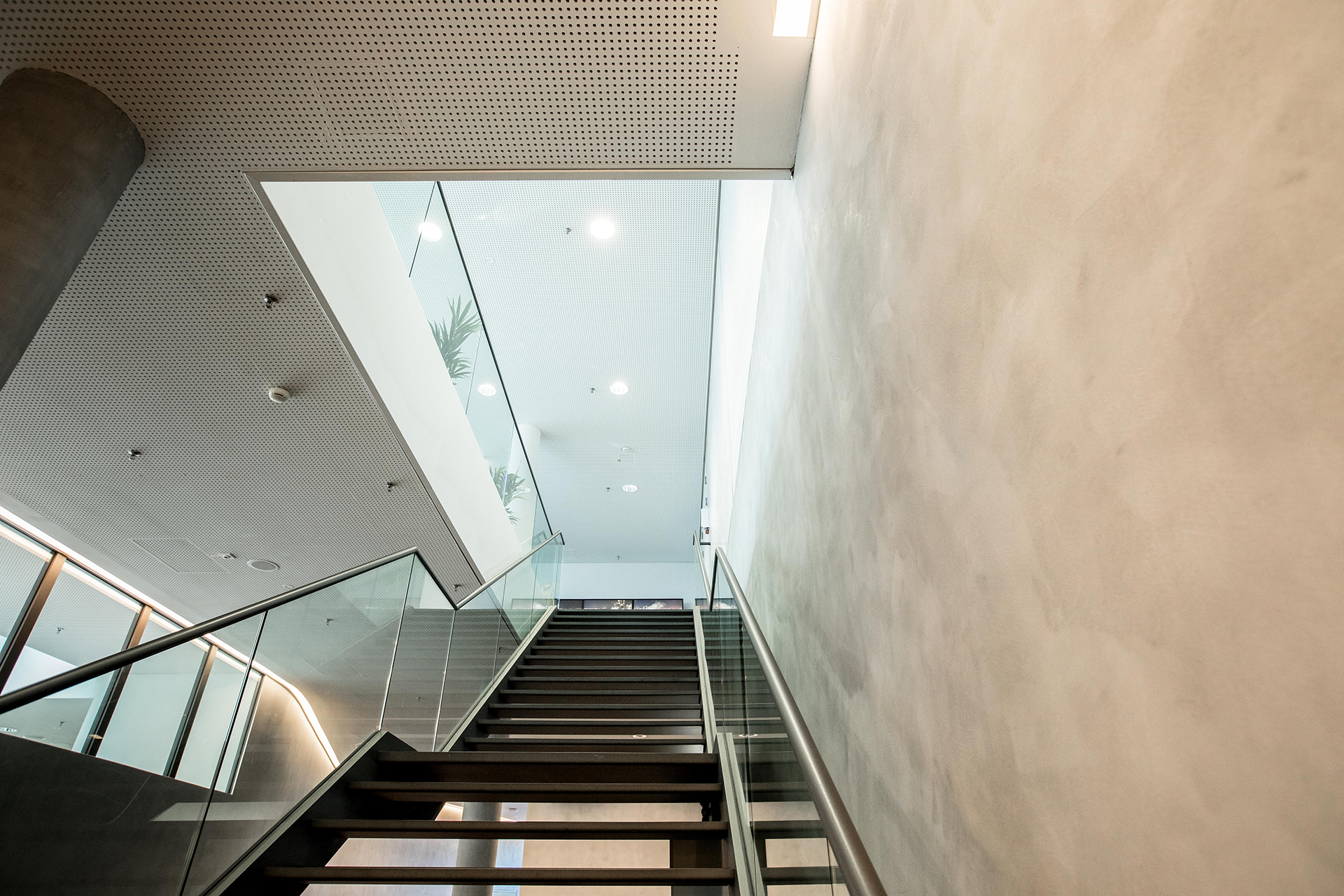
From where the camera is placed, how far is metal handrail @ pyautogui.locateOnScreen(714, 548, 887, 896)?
102 centimetres

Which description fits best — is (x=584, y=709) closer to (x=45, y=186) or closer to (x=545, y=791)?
(x=545, y=791)

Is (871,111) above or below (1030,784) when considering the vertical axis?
above

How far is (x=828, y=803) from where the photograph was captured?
118cm

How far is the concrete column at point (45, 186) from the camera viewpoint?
90.4 inches

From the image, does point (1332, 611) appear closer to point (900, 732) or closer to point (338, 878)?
point (900, 732)

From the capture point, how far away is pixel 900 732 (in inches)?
60.2

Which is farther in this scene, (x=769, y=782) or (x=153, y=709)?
(x=153, y=709)

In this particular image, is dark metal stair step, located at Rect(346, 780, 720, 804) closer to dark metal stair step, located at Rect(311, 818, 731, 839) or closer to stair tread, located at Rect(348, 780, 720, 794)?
stair tread, located at Rect(348, 780, 720, 794)

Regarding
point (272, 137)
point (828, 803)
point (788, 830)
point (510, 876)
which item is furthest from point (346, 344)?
point (828, 803)

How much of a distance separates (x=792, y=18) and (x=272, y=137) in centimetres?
208

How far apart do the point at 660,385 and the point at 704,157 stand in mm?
7079

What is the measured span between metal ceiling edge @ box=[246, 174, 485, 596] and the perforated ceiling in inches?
1.7

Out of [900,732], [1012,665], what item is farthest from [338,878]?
[1012,665]

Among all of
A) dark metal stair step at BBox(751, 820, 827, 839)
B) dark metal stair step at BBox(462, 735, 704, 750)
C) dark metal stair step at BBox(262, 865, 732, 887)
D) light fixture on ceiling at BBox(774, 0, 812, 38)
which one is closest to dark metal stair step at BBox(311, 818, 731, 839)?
dark metal stair step at BBox(262, 865, 732, 887)
